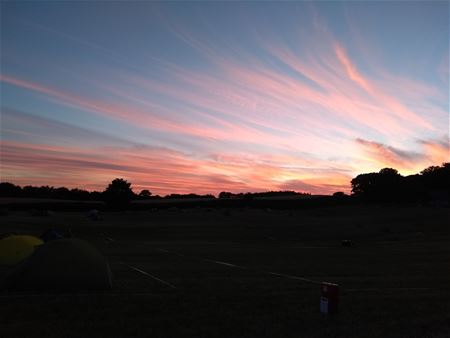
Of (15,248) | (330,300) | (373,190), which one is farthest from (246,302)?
(373,190)

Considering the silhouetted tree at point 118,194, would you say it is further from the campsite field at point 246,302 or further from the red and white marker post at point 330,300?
the red and white marker post at point 330,300

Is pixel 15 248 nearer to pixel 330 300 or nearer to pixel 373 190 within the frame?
pixel 330 300

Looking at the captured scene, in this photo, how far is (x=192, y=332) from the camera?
1196cm

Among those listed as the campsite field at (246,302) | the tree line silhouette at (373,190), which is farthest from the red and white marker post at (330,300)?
the tree line silhouette at (373,190)

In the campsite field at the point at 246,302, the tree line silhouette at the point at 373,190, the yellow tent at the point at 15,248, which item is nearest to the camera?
the campsite field at the point at 246,302

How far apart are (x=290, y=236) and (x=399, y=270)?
44.2 m

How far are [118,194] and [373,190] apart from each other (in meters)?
58.7

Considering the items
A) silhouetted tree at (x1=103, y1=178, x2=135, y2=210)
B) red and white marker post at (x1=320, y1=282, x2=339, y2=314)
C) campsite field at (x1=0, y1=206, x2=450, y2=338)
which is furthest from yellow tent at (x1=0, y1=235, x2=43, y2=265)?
silhouetted tree at (x1=103, y1=178, x2=135, y2=210)

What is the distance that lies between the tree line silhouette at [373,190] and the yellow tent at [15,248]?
91.0 meters

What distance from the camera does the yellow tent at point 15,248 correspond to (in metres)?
26.0

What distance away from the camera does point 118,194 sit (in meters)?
122

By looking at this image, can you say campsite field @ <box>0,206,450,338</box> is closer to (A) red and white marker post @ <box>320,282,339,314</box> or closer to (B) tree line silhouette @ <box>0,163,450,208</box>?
(A) red and white marker post @ <box>320,282,339,314</box>

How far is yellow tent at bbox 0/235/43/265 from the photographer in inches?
1023

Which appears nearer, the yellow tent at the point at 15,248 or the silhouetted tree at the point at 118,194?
the yellow tent at the point at 15,248
